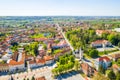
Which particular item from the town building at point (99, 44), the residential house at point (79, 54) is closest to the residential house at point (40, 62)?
the residential house at point (79, 54)

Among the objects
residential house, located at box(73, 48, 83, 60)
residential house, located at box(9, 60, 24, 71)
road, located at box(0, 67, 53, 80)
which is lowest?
road, located at box(0, 67, 53, 80)

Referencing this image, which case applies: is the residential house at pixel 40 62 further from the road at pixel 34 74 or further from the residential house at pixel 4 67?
the residential house at pixel 4 67

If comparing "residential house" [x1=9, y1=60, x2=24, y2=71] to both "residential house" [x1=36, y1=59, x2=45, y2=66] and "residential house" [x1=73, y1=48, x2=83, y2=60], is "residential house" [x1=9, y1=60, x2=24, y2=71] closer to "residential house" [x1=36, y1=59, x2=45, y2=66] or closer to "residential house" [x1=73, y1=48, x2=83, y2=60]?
"residential house" [x1=36, y1=59, x2=45, y2=66]

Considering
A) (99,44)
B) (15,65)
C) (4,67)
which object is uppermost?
(99,44)

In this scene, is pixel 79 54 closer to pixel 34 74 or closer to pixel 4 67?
pixel 34 74

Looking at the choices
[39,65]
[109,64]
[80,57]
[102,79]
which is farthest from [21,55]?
[102,79]

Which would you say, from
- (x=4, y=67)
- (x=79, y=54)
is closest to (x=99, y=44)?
(x=79, y=54)

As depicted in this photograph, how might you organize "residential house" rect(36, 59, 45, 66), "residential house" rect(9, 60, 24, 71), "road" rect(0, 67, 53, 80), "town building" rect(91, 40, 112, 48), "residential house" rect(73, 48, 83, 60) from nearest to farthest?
"road" rect(0, 67, 53, 80), "residential house" rect(9, 60, 24, 71), "residential house" rect(36, 59, 45, 66), "residential house" rect(73, 48, 83, 60), "town building" rect(91, 40, 112, 48)

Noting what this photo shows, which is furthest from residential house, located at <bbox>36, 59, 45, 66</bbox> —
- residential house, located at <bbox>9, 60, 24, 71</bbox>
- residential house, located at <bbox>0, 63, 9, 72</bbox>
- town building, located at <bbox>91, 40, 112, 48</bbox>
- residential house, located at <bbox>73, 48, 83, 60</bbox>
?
town building, located at <bbox>91, 40, 112, 48</bbox>

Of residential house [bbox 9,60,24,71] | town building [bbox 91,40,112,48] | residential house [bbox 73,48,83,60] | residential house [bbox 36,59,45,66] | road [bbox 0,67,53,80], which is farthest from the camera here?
town building [bbox 91,40,112,48]

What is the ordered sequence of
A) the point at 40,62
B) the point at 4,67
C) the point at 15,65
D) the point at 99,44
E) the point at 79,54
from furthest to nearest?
the point at 99,44
the point at 79,54
the point at 40,62
the point at 15,65
the point at 4,67

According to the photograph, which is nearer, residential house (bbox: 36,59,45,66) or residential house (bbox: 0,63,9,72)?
residential house (bbox: 0,63,9,72)
